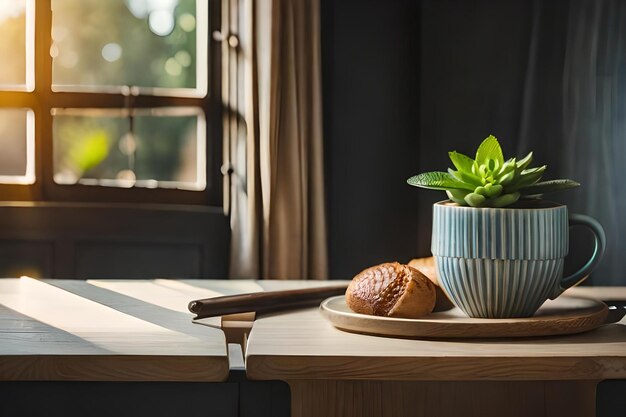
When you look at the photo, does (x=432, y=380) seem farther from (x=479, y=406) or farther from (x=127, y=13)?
(x=127, y=13)

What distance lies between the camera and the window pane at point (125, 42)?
3178mm

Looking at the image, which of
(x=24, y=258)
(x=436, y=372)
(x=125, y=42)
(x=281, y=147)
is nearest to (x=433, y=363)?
(x=436, y=372)

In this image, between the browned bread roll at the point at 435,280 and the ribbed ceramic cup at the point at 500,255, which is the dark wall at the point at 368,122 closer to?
the browned bread roll at the point at 435,280

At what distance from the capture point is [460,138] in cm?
301

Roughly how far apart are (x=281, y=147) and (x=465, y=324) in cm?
206

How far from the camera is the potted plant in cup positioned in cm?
98

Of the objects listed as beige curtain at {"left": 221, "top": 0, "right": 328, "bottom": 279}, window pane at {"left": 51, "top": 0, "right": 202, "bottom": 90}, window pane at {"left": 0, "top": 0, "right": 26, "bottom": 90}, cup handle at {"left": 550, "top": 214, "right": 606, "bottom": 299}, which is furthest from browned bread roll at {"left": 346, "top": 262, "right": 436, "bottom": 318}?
window pane at {"left": 0, "top": 0, "right": 26, "bottom": 90}

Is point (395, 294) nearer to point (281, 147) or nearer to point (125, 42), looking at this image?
point (281, 147)

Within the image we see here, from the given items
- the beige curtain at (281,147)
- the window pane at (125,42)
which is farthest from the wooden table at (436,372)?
the window pane at (125,42)

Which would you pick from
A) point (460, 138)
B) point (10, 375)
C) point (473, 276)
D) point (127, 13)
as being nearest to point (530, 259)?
point (473, 276)

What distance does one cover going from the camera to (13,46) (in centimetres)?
318

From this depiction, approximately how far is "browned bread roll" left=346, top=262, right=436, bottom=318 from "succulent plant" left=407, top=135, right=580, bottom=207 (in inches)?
4.5

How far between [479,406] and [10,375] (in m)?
0.53

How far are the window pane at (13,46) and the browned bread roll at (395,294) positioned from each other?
8.29 ft
